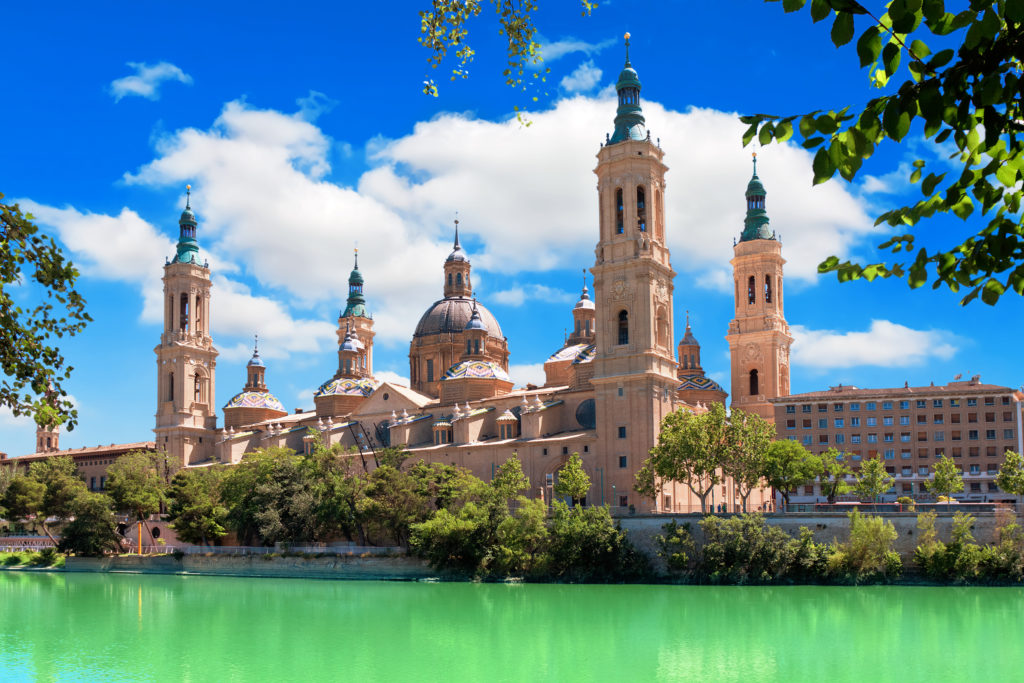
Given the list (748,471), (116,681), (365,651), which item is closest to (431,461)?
→ (748,471)

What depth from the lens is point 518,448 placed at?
62500 millimetres

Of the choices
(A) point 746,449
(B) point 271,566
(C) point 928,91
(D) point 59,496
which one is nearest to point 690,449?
(A) point 746,449

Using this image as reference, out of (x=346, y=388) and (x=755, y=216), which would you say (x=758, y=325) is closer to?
(x=755, y=216)

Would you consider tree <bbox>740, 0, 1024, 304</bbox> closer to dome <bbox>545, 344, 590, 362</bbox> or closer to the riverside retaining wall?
the riverside retaining wall

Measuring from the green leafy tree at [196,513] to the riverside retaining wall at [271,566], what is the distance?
1.49m

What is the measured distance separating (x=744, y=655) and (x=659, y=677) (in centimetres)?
380

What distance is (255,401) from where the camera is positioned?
88.6 meters

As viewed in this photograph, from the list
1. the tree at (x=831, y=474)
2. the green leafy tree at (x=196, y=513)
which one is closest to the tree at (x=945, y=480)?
the tree at (x=831, y=474)

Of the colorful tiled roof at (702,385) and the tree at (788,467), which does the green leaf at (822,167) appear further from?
the colorful tiled roof at (702,385)

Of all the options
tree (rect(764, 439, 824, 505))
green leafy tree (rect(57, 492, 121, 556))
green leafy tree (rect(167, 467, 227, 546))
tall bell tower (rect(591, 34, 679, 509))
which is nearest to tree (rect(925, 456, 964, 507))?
tree (rect(764, 439, 824, 505))

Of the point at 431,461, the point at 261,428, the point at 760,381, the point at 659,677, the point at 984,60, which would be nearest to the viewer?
the point at 984,60

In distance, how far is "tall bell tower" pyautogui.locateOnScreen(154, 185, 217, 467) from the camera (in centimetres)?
8531

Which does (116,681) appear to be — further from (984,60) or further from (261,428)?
(261,428)

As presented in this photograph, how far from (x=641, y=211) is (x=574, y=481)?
16287 millimetres
